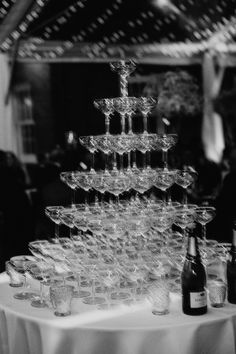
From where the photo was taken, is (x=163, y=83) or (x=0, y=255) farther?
(x=163, y=83)

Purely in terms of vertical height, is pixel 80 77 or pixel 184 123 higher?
pixel 80 77

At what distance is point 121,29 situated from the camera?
29.1 ft

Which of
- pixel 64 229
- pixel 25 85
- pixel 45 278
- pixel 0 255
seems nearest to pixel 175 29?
pixel 25 85

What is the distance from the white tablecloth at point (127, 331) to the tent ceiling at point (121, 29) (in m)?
5.21

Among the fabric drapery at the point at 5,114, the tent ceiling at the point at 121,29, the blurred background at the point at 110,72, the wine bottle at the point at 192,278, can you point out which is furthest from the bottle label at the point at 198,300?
the fabric drapery at the point at 5,114

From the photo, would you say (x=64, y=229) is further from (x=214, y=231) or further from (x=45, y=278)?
(x=45, y=278)

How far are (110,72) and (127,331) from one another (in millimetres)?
8078

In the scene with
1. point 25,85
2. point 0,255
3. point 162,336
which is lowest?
point 0,255

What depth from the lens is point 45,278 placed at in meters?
2.08

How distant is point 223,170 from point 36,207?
9.51ft

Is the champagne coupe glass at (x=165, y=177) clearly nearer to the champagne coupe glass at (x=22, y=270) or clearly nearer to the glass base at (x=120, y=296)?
the glass base at (x=120, y=296)

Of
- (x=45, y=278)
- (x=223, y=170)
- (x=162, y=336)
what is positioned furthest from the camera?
(x=223, y=170)

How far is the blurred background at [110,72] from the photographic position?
7598 mm

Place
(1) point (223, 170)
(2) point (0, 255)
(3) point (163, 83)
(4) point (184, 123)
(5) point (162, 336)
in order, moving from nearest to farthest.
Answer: (5) point (162, 336) → (2) point (0, 255) → (1) point (223, 170) → (3) point (163, 83) → (4) point (184, 123)
